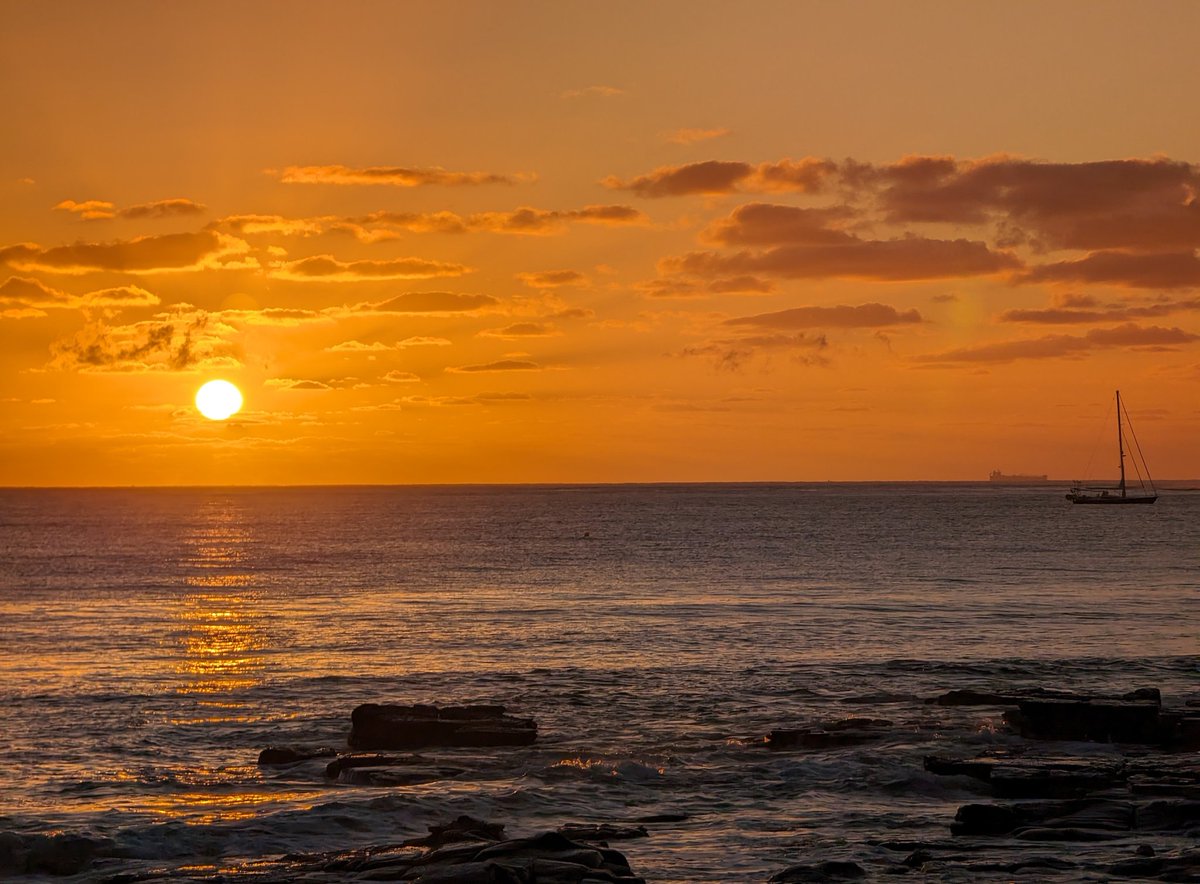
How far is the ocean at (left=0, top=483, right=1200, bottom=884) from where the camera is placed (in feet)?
92.3

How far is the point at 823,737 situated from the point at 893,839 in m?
10.6

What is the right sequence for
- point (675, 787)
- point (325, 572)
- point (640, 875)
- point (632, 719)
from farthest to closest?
point (325, 572), point (632, 719), point (675, 787), point (640, 875)

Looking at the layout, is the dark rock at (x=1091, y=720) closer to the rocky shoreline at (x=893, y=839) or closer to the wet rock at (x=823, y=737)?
the rocky shoreline at (x=893, y=839)

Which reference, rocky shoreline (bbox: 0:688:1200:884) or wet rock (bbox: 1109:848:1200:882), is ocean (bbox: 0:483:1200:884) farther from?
wet rock (bbox: 1109:848:1200:882)

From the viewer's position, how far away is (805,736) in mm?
37000

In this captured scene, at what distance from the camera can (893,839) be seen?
26.4 meters

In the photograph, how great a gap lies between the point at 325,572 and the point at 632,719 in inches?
3253

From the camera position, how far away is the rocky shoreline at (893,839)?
76.0ft

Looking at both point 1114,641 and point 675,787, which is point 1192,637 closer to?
point 1114,641

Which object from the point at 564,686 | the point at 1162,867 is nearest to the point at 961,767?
the point at 1162,867

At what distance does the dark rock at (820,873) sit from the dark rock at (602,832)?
4031 mm

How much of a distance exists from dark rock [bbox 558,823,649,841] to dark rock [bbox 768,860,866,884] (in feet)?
13.2

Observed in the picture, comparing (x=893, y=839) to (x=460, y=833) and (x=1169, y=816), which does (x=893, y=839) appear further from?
(x=460, y=833)

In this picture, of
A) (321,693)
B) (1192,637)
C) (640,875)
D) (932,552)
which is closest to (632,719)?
(321,693)
